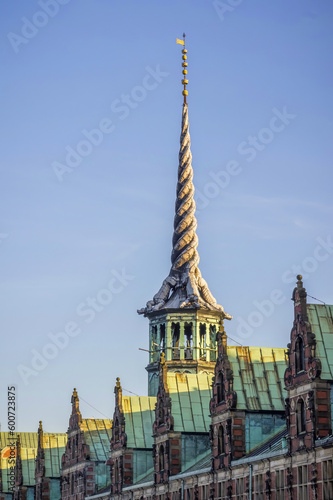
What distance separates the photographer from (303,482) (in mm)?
70000

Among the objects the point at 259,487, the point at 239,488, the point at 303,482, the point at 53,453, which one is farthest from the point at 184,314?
the point at 303,482

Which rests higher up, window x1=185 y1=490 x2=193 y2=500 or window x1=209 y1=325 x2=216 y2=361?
window x1=209 y1=325 x2=216 y2=361

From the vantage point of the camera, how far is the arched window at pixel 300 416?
71.0 metres

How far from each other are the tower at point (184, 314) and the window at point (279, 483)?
4639 cm

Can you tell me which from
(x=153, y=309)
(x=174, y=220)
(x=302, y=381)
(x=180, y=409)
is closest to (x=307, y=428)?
(x=302, y=381)

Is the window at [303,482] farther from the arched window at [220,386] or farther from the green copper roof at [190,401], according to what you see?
the green copper roof at [190,401]

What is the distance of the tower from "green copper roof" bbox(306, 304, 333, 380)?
4643 cm

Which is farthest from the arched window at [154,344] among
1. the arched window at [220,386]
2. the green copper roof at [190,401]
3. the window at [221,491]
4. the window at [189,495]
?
the window at [221,491]

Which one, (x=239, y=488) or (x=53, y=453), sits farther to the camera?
(x=53, y=453)

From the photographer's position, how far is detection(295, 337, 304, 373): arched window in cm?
7275

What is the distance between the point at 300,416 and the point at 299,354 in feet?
13.1

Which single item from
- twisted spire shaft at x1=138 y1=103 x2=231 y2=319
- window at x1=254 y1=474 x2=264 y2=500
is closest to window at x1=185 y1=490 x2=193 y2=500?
window at x1=254 y1=474 x2=264 y2=500

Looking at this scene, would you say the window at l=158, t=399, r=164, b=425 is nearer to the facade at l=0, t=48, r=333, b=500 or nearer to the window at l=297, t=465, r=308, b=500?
the facade at l=0, t=48, r=333, b=500

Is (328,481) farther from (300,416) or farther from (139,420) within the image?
(139,420)
